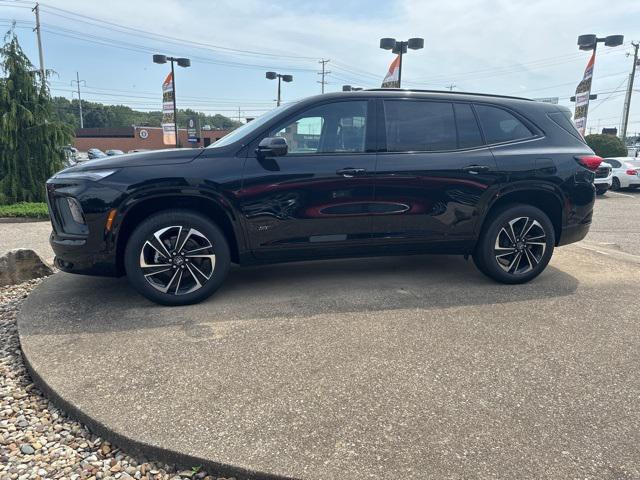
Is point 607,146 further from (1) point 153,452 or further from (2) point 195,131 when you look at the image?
(1) point 153,452

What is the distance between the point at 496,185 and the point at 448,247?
726 millimetres

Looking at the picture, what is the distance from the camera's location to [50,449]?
2268 mm

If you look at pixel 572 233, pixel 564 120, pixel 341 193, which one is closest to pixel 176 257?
pixel 341 193

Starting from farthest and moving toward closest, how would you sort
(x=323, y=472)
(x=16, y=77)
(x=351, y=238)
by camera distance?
(x=16, y=77) → (x=351, y=238) → (x=323, y=472)

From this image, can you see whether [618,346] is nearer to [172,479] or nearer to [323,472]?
[323,472]

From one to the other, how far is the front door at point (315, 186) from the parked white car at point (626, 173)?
1807 cm

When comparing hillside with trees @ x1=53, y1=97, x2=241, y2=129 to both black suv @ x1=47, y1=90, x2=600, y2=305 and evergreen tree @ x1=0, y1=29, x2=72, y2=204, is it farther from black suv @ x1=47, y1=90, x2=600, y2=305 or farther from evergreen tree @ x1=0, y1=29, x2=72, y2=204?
black suv @ x1=47, y1=90, x2=600, y2=305

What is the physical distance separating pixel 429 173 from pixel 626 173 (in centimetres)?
1779

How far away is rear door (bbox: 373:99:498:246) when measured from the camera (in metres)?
4.07

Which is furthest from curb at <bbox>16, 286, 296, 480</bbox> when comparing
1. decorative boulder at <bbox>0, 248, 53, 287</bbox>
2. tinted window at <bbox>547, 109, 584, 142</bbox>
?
tinted window at <bbox>547, 109, 584, 142</bbox>

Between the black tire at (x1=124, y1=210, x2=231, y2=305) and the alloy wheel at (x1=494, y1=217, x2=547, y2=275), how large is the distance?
8.59 ft

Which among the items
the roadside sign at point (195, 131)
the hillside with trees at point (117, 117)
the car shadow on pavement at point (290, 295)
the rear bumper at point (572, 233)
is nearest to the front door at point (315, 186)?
the car shadow on pavement at point (290, 295)

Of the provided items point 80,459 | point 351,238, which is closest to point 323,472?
point 80,459

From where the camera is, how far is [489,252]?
14.5 feet
